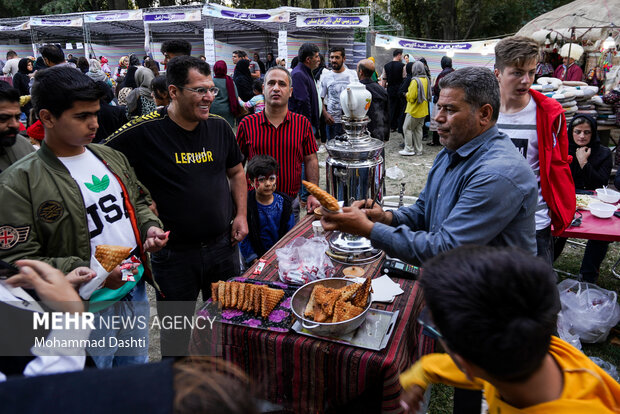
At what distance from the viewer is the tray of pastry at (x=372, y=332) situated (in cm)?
178

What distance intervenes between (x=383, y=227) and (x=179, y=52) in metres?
4.39

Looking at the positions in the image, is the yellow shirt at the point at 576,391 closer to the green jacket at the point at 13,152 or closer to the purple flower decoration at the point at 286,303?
the purple flower decoration at the point at 286,303

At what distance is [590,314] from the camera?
3.26 meters

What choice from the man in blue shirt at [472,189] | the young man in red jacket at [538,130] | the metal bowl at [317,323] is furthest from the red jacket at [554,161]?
the metal bowl at [317,323]

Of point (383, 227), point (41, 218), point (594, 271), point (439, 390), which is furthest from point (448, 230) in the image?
point (594, 271)

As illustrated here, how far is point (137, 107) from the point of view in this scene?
18.5 ft

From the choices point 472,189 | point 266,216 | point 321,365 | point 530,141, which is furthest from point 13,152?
point 530,141

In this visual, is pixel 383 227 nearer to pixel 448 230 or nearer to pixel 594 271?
pixel 448 230

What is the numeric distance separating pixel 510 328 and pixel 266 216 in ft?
8.92

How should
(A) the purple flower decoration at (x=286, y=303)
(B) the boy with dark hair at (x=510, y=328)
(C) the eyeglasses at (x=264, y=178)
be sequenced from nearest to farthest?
(B) the boy with dark hair at (x=510, y=328)
(A) the purple flower decoration at (x=286, y=303)
(C) the eyeglasses at (x=264, y=178)

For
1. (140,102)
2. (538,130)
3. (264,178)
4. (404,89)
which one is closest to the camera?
(538,130)

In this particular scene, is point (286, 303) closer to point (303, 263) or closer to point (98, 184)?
point (303, 263)

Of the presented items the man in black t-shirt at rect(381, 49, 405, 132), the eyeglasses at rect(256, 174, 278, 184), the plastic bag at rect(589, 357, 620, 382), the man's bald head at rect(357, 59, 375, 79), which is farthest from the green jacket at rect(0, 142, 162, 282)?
the man in black t-shirt at rect(381, 49, 405, 132)

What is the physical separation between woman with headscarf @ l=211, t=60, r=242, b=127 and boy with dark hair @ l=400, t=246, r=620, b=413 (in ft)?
20.3
